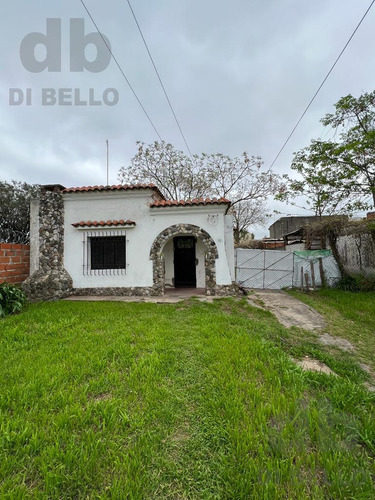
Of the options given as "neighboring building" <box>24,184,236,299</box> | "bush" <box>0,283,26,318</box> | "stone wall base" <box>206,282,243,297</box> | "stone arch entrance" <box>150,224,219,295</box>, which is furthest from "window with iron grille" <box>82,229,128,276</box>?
"stone wall base" <box>206,282,243,297</box>

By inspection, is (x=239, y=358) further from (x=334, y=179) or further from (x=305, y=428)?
(x=334, y=179)

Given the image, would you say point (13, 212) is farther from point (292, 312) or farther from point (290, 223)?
point (290, 223)

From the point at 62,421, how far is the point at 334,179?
36.7 feet

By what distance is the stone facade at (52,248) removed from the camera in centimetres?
711

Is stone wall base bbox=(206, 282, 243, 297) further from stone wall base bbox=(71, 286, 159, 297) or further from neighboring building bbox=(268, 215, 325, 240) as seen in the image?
neighboring building bbox=(268, 215, 325, 240)

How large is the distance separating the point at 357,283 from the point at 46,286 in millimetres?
11759

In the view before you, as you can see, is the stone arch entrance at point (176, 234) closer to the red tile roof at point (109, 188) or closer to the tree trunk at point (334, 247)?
the red tile roof at point (109, 188)

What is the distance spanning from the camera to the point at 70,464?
1.49 meters

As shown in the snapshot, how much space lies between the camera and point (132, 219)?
7.90m

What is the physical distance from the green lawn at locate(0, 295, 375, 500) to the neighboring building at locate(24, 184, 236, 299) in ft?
13.4

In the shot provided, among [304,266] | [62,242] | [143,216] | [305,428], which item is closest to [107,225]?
[143,216]

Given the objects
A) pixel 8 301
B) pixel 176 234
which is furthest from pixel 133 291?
pixel 8 301

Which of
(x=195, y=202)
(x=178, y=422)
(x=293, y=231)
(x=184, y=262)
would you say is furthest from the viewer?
(x=293, y=231)

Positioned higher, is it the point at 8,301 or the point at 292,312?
the point at 8,301
